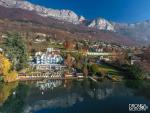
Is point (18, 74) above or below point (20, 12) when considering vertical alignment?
below

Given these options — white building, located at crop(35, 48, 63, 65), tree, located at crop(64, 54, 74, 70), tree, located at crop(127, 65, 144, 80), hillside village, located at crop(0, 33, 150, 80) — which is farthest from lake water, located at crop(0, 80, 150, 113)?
white building, located at crop(35, 48, 63, 65)

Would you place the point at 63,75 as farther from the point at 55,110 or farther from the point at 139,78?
the point at 55,110

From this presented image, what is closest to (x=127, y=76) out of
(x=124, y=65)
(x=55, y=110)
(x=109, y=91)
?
(x=124, y=65)

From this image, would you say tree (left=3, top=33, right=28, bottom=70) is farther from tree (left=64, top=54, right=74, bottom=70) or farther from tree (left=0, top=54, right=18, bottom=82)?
tree (left=64, top=54, right=74, bottom=70)

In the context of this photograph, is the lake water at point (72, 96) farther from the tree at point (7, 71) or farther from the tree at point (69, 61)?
the tree at point (69, 61)

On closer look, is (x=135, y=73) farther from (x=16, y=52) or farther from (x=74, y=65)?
(x=16, y=52)

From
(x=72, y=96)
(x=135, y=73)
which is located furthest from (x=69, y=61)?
(x=72, y=96)
